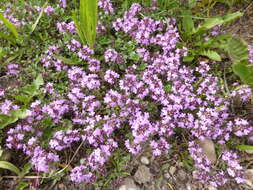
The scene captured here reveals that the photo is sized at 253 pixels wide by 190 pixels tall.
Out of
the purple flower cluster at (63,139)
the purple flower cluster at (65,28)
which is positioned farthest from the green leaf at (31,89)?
the purple flower cluster at (65,28)

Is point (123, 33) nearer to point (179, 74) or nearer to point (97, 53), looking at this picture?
point (97, 53)

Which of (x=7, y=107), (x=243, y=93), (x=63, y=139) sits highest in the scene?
(x=7, y=107)

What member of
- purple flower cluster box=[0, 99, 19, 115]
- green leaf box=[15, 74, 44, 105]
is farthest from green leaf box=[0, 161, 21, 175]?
green leaf box=[15, 74, 44, 105]

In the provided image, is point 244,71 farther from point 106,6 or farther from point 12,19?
point 12,19

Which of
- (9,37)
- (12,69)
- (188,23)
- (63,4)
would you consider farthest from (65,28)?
(188,23)

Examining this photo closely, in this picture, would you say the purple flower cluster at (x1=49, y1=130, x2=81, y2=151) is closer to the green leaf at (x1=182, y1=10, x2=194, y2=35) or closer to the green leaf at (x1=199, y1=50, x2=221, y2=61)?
the green leaf at (x1=199, y1=50, x2=221, y2=61)

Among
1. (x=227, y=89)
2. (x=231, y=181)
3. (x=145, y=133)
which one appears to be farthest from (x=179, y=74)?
(x=231, y=181)

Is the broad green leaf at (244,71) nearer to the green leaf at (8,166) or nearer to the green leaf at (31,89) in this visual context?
the green leaf at (31,89)
